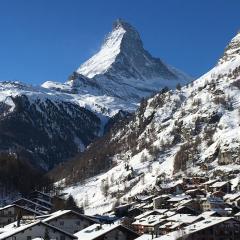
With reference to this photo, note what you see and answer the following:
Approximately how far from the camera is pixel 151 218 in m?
119

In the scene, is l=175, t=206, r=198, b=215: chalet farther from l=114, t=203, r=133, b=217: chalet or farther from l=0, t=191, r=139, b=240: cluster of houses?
l=0, t=191, r=139, b=240: cluster of houses

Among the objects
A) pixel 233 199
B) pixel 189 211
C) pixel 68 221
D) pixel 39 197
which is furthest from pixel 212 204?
pixel 68 221

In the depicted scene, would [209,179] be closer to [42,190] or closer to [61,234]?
[42,190]

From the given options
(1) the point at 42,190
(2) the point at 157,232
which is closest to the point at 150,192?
(1) the point at 42,190

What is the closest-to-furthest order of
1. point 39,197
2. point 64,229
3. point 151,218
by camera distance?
point 64,229 → point 151,218 → point 39,197

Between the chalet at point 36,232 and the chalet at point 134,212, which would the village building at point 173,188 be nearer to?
the chalet at point 134,212

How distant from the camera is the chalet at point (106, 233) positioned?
8631 cm

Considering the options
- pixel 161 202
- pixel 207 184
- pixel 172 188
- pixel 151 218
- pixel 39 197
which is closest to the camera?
pixel 151 218

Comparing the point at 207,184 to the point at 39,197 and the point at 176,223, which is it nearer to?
the point at 39,197

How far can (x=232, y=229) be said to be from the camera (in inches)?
3750

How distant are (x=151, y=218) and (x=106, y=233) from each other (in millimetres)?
33507

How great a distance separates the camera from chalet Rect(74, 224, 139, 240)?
283 feet

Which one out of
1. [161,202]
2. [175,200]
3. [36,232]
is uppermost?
[161,202]

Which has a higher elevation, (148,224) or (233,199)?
(233,199)
